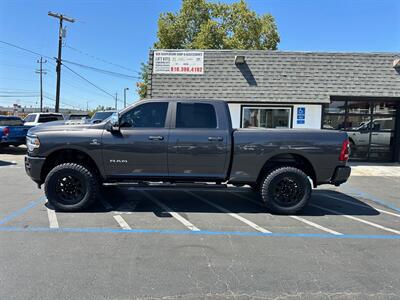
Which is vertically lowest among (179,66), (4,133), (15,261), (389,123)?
(15,261)

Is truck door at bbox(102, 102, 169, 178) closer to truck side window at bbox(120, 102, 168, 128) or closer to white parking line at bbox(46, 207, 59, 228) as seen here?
truck side window at bbox(120, 102, 168, 128)

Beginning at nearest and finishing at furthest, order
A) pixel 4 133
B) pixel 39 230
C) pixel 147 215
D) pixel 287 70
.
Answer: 1. pixel 39 230
2. pixel 147 215
3. pixel 287 70
4. pixel 4 133

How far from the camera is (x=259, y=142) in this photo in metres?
6.00

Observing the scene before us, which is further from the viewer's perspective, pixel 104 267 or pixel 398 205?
pixel 398 205

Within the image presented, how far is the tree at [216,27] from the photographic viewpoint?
28.4 m

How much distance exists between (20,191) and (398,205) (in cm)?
827

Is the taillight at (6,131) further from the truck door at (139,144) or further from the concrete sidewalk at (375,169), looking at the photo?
the concrete sidewalk at (375,169)

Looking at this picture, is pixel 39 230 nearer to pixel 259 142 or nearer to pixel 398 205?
pixel 259 142

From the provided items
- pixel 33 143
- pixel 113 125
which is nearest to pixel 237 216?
pixel 113 125

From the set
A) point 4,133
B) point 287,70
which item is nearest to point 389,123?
point 287,70

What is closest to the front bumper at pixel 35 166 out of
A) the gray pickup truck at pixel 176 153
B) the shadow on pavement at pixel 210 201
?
the gray pickup truck at pixel 176 153

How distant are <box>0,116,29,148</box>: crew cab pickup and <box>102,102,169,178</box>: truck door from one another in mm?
11286

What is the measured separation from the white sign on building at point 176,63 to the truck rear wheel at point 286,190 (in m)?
8.04

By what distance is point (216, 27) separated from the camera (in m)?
28.6
